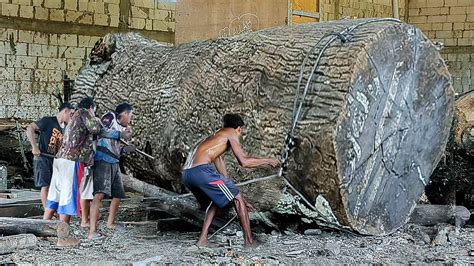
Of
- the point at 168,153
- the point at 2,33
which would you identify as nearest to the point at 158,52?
the point at 168,153

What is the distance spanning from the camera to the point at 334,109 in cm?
590

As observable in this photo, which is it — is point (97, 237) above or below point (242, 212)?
below

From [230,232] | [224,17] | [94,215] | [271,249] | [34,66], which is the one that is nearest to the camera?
[271,249]

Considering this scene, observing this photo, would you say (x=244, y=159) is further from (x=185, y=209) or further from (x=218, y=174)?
(x=185, y=209)

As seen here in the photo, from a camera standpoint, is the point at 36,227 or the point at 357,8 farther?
the point at 357,8

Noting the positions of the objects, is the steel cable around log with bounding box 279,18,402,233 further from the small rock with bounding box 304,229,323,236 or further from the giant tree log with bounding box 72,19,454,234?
the small rock with bounding box 304,229,323,236

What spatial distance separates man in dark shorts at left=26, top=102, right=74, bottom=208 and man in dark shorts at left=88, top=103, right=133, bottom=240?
796mm

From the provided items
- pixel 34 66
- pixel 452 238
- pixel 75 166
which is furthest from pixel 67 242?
pixel 34 66

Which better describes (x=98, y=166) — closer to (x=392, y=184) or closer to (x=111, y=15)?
(x=392, y=184)

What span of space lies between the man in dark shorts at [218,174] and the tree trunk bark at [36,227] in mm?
1068

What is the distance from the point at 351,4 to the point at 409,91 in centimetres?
1311

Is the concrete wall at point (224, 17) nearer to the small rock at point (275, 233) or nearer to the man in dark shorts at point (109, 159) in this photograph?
the man in dark shorts at point (109, 159)

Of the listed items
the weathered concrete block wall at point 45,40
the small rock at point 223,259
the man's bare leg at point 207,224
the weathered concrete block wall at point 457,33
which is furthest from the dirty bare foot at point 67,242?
the weathered concrete block wall at point 457,33

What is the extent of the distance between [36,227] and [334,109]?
246 centimetres
